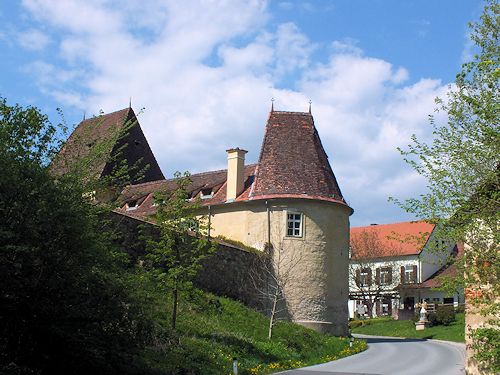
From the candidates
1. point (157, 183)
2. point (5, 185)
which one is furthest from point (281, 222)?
point (5, 185)

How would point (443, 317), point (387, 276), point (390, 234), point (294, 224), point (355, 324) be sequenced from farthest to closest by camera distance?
point (390, 234), point (387, 276), point (355, 324), point (443, 317), point (294, 224)

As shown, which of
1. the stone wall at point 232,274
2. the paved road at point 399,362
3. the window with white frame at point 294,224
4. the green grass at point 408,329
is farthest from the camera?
the green grass at point 408,329

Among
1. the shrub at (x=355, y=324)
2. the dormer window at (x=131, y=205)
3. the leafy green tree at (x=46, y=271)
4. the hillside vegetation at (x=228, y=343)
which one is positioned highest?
the dormer window at (x=131, y=205)

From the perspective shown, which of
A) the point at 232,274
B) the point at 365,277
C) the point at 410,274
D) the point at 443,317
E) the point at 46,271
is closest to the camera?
the point at 46,271

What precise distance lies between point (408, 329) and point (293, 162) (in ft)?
54.2

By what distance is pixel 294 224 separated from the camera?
33531 millimetres

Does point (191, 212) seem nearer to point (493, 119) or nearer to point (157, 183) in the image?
point (493, 119)

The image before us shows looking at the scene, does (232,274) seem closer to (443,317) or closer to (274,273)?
(274,273)

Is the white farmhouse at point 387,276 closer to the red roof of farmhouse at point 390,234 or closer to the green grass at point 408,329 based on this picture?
the red roof of farmhouse at point 390,234

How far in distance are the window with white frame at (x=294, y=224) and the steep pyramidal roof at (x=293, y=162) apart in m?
1.03

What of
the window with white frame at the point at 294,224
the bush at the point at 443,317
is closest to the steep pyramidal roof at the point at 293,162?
the window with white frame at the point at 294,224

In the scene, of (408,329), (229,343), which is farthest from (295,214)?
(408,329)

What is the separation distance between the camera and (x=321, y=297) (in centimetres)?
3325

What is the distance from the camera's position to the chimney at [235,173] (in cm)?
3512
